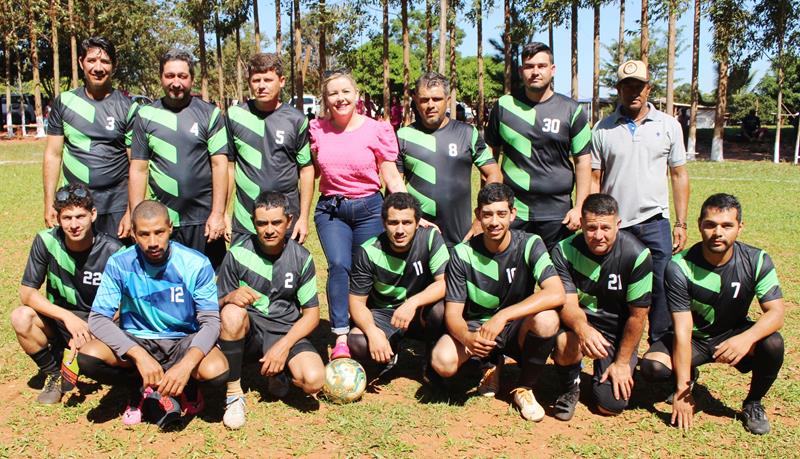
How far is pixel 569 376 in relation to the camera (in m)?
4.61

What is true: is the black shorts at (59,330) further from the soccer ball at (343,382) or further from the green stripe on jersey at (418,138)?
the green stripe on jersey at (418,138)

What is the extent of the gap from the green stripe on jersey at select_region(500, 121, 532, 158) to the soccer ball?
1930 millimetres

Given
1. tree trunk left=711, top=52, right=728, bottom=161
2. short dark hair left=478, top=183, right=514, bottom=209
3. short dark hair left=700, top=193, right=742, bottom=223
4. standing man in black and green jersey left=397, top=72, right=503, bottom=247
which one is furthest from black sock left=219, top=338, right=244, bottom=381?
tree trunk left=711, top=52, right=728, bottom=161

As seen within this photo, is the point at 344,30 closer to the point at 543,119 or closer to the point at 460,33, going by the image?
the point at 543,119

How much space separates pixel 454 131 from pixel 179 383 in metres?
2.56

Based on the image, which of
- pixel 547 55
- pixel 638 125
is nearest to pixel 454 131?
pixel 547 55

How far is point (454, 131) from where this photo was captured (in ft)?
17.0

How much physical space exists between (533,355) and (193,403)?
2239mm

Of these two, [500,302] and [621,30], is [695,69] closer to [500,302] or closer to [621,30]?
[621,30]

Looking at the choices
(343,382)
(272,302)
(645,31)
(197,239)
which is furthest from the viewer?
(645,31)

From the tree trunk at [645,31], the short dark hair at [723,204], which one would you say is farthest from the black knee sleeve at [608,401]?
the tree trunk at [645,31]

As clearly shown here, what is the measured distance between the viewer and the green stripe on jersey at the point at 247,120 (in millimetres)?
5047

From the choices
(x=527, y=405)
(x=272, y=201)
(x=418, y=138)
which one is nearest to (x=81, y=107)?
(x=272, y=201)

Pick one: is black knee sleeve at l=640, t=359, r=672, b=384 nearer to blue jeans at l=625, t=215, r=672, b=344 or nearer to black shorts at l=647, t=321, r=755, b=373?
black shorts at l=647, t=321, r=755, b=373
